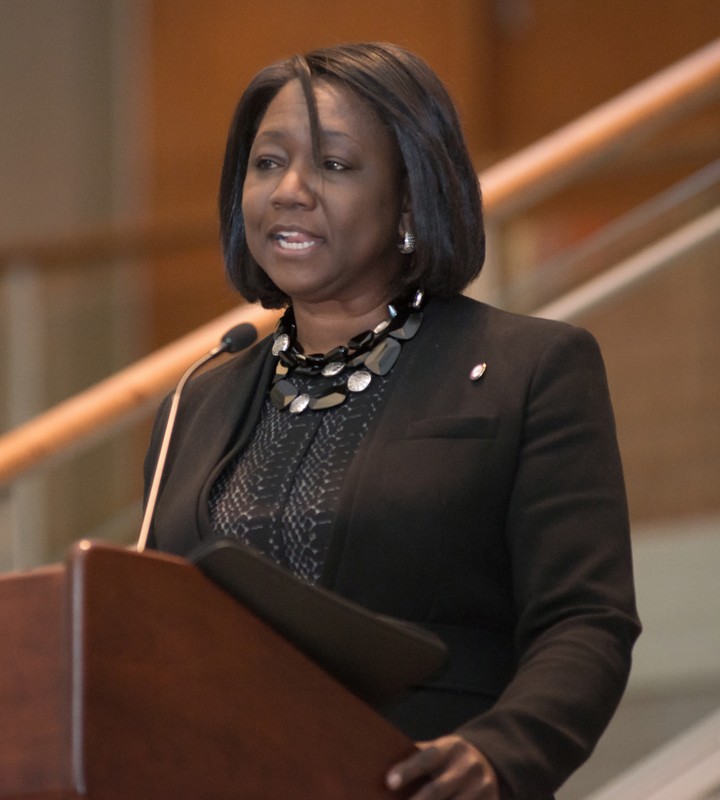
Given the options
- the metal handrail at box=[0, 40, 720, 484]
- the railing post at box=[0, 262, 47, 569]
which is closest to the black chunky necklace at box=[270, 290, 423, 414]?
the metal handrail at box=[0, 40, 720, 484]

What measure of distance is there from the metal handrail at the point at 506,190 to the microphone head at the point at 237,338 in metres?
0.74

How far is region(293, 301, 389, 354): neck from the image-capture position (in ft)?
6.05

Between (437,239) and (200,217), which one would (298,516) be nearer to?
(437,239)

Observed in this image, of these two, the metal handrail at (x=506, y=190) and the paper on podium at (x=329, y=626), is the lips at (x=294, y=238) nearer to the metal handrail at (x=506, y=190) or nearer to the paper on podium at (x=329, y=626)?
the paper on podium at (x=329, y=626)

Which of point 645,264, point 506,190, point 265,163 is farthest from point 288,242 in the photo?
point 645,264

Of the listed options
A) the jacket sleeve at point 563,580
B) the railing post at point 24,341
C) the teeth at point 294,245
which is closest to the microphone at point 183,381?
the teeth at point 294,245

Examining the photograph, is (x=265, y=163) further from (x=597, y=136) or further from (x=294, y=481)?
(x=597, y=136)

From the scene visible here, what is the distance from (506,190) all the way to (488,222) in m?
0.21

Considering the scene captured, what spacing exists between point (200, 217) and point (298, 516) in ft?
14.4

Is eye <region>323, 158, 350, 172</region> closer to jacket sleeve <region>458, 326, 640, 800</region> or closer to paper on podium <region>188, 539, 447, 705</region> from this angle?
jacket sleeve <region>458, 326, 640, 800</region>

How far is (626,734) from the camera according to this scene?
119 inches

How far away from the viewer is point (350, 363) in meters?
1.81

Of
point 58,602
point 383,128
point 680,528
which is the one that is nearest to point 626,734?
point 680,528

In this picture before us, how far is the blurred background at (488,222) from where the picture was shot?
123 inches
